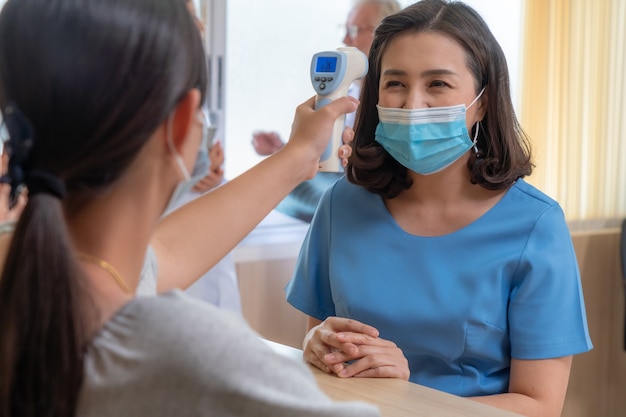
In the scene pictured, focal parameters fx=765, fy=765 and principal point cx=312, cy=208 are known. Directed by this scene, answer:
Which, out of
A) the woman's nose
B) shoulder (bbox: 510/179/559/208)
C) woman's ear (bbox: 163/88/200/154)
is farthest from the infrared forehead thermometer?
woman's ear (bbox: 163/88/200/154)

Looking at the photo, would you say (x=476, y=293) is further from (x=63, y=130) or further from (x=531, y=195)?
(x=63, y=130)

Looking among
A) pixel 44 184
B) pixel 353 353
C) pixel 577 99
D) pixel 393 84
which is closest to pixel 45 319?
pixel 44 184

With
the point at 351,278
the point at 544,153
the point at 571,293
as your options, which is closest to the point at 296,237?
the point at 544,153

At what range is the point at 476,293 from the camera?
5.14ft

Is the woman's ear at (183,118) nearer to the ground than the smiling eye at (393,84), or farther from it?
nearer to the ground

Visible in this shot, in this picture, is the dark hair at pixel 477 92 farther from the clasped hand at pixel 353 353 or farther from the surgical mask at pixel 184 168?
the surgical mask at pixel 184 168

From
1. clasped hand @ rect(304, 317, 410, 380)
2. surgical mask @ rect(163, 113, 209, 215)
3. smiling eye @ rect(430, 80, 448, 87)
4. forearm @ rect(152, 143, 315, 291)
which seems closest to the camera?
surgical mask @ rect(163, 113, 209, 215)

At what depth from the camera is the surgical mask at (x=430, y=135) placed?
1.67 meters

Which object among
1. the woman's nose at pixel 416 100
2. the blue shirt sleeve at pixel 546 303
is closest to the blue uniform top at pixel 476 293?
the blue shirt sleeve at pixel 546 303

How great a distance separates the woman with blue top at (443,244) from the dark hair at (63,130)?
30.3 inches

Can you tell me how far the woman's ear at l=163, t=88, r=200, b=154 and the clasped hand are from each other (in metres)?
0.71

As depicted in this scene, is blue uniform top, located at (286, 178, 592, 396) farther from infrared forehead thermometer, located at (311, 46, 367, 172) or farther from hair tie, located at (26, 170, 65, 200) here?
hair tie, located at (26, 170, 65, 200)

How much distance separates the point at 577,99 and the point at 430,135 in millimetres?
1811

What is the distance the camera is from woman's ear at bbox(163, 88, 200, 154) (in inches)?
31.4
